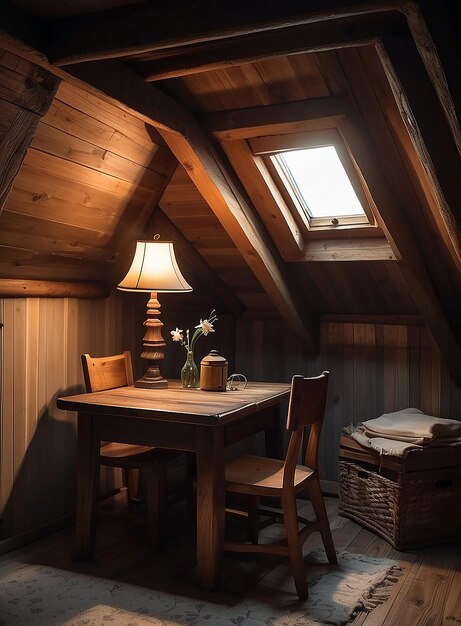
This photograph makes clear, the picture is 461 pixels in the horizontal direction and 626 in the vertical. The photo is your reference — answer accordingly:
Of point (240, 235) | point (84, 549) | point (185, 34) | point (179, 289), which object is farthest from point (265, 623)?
point (185, 34)

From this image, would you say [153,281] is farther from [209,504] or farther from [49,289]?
[209,504]

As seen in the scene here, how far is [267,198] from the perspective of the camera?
10.9 ft

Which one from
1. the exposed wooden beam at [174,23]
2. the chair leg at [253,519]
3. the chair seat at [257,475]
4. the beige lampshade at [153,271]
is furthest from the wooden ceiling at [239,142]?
the chair leg at [253,519]

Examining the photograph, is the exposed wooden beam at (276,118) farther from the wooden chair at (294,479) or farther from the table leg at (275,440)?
the table leg at (275,440)

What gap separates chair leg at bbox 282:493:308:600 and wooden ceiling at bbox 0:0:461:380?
4.19 feet

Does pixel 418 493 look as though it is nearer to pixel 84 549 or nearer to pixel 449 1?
pixel 84 549

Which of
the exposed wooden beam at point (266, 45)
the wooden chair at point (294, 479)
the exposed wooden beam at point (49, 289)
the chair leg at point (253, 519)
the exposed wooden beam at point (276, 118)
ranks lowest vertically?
the chair leg at point (253, 519)

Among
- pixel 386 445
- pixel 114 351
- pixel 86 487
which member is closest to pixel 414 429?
pixel 386 445

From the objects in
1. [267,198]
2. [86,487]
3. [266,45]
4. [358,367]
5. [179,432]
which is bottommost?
[86,487]

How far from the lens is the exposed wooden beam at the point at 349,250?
11.0ft

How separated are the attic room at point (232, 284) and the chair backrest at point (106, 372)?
13 mm

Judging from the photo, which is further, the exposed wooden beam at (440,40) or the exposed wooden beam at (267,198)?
the exposed wooden beam at (267,198)

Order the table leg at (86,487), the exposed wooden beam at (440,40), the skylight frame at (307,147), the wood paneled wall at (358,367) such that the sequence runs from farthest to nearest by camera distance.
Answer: the wood paneled wall at (358,367)
the skylight frame at (307,147)
the table leg at (86,487)
the exposed wooden beam at (440,40)

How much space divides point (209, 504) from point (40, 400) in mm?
1119
